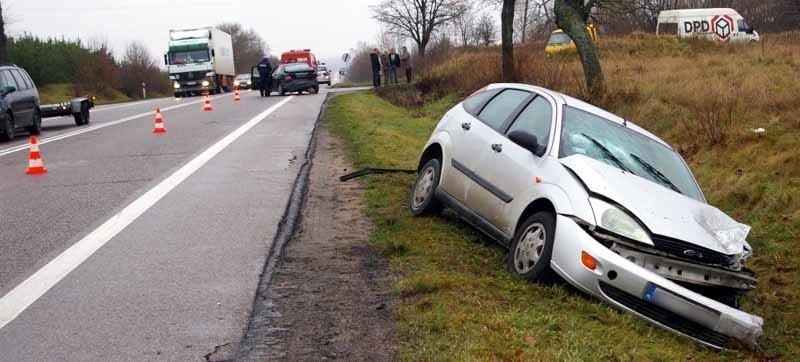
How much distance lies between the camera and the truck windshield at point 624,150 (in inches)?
280

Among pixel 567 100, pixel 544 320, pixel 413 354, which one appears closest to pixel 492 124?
pixel 567 100

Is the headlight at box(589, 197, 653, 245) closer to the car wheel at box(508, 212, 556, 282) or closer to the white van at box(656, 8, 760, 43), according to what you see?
the car wheel at box(508, 212, 556, 282)

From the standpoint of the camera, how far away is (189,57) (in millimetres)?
47219

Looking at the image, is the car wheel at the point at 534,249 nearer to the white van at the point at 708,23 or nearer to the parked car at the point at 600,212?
the parked car at the point at 600,212

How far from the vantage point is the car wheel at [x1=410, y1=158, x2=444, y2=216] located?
28.2 feet

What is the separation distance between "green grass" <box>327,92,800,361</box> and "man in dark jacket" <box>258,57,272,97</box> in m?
28.5

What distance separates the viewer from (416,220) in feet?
28.5

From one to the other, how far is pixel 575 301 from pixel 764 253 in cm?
350

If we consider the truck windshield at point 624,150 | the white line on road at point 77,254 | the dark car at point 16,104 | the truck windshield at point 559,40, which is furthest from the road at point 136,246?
the truck windshield at point 559,40

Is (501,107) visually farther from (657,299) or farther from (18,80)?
(18,80)

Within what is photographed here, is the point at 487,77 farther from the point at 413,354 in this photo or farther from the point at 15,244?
the point at 413,354

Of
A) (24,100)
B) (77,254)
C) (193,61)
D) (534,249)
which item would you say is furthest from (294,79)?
(534,249)

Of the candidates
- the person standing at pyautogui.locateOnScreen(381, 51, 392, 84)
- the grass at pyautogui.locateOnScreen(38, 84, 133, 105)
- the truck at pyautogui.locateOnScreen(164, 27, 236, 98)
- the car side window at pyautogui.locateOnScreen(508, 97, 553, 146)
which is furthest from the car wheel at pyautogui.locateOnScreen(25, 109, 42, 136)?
the grass at pyautogui.locateOnScreen(38, 84, 133, 105)

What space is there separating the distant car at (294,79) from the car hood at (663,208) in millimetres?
32031
